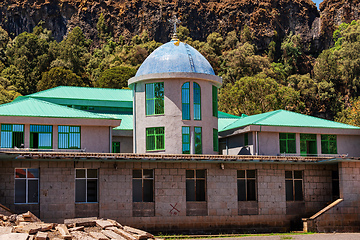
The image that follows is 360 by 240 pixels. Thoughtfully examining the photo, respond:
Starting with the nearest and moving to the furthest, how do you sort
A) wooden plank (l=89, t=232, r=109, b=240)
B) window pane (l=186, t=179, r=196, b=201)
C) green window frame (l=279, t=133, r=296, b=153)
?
wooden plank (l=89, t=232, r=109, b=240)
window pane (l=186, t=179, r=196, b=201)
green window frame (l=279, t=133, r=296, b=153)

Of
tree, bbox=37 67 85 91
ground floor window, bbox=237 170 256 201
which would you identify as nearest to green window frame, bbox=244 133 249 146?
ground floor window, bbox=237 170 256 201

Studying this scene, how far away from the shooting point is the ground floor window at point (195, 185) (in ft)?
124

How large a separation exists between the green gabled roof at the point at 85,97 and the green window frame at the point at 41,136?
27.0 feet

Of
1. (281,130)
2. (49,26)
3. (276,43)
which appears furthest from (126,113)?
(49,26)

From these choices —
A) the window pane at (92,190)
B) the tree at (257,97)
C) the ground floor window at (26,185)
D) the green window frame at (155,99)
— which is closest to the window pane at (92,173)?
the window pane at (92,190)

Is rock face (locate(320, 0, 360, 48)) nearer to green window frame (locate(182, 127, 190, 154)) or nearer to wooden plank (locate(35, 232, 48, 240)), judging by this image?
green window frame (locate(182, 127, 190, 154))

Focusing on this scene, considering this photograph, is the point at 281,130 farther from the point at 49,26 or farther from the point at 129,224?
the point at 49,26

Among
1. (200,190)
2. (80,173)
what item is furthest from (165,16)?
(80,173)

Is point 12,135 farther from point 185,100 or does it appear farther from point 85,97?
point 185,100

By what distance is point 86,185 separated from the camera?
117ft

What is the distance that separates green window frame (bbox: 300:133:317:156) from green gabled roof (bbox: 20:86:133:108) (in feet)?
50.9

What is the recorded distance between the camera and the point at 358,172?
39.9 m

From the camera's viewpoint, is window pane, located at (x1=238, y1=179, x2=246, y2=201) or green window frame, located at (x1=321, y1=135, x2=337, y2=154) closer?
window pane, located at (x1=238, y1=179, x2=246, y2=201)

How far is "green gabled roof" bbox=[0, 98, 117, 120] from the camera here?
39625mm
